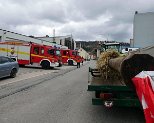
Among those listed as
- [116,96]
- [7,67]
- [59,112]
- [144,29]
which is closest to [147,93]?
[116,96]

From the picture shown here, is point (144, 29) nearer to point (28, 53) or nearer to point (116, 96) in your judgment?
point (116, 96)

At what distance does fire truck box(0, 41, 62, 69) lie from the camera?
107 feet

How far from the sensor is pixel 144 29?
17.9 metres

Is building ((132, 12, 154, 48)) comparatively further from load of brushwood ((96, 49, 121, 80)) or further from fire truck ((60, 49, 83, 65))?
fire truck ((60, 49, 83, 65))

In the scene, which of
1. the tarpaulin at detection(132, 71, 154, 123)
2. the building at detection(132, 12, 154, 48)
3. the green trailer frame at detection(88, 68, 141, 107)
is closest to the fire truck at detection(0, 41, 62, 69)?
the building at detection(132, 12, 154, 48)

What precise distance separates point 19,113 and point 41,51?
83.9ft

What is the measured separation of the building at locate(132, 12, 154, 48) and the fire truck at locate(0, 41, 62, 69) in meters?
16.3

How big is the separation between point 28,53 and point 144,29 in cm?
1712

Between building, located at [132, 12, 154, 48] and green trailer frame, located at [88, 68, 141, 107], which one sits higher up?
building, located at [132, 12, 154, 48]

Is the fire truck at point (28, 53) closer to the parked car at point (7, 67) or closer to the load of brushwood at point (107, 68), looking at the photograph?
the parked car at point (7, 67)

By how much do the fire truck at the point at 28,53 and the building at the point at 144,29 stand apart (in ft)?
53.5

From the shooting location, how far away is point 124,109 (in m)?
8.62

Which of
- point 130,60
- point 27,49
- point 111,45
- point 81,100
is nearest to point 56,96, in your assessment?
point 81,100

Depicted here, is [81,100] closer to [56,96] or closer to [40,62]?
[56,96]
